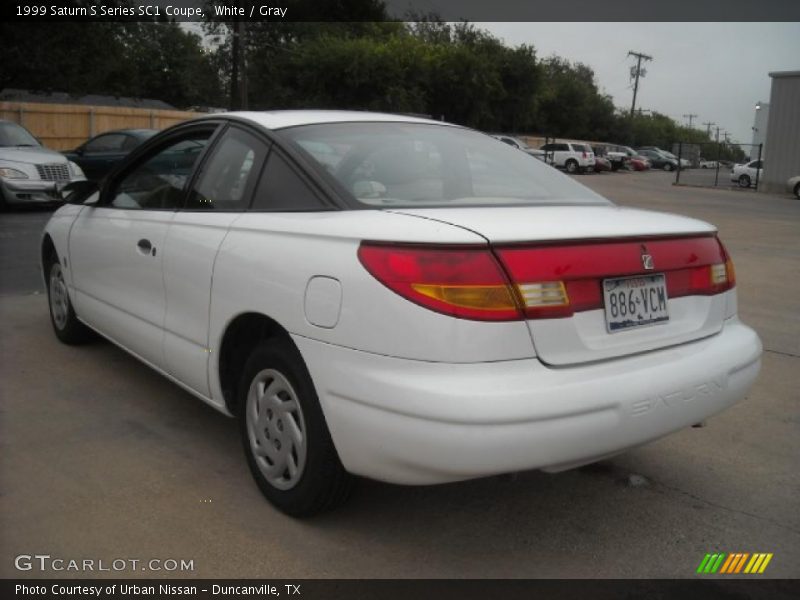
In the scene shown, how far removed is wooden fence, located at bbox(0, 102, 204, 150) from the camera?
2650 cm

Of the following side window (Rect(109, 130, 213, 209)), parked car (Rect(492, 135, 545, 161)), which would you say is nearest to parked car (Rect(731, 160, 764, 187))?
parked car (Rect(492, 135, 545, 161))

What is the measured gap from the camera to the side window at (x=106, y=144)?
55.1 feet

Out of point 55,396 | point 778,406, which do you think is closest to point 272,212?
point 55,396

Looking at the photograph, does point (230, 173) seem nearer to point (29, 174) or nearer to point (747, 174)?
point (29, 174)

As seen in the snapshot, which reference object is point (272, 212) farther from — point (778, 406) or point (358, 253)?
point (778, 406)

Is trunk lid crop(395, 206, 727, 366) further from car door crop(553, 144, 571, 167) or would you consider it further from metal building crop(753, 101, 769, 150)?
metal building crop(753, 101, 769, 150)

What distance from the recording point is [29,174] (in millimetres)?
12867

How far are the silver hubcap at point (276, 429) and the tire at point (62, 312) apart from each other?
96.2 inches

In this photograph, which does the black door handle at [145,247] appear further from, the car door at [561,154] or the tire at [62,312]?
the car door at [561,154]

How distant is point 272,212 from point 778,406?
10.4ft

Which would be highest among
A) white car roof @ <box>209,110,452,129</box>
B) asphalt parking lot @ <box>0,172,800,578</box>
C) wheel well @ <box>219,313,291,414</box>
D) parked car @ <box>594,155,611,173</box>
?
parked car @ <box>594,155,611,173</box>

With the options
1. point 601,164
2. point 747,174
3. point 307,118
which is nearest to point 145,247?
point 307,118

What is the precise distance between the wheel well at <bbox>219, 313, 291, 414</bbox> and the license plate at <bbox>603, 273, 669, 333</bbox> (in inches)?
47.9

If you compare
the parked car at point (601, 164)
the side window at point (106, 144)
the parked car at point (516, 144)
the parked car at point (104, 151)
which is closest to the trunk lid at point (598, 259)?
the parked car at point (516, 144)
